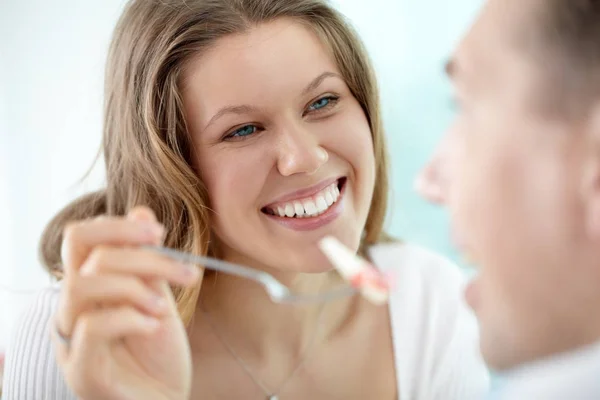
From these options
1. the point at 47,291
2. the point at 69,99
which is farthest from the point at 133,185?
the point at 69,99

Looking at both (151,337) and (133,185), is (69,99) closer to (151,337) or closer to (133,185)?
(133,185)

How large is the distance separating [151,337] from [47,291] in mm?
485

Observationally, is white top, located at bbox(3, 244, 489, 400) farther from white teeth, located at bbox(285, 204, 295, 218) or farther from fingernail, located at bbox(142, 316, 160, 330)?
fingernail, located at bbox(142, 316, 160, 330)

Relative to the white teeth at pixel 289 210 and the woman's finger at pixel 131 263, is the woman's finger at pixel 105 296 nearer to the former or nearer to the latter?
the woman's finger at pixel 131 263

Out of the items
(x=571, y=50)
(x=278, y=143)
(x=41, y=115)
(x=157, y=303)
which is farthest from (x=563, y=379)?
(x=41, y=115)

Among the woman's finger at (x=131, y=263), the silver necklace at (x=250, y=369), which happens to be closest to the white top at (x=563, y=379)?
the woman's finger at (x=131, y=263)

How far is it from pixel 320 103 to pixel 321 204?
0.59 feet

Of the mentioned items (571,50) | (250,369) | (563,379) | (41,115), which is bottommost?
(250,369)

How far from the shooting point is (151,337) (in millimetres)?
963

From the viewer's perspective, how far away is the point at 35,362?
1304 millimetres

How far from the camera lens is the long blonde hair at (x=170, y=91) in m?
1.21

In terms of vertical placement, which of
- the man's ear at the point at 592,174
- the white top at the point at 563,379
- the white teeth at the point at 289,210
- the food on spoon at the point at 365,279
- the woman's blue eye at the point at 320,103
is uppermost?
the woman's blue eye at the point at 320,103

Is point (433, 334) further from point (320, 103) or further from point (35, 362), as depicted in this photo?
point (35, 362)

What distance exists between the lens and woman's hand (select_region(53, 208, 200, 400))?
854 millimetres
